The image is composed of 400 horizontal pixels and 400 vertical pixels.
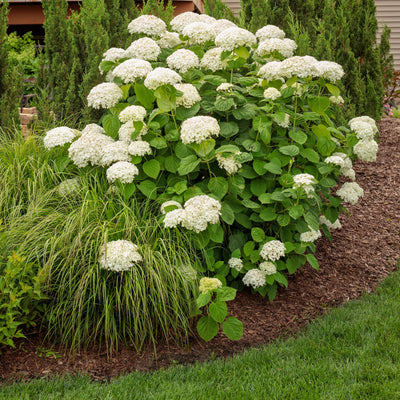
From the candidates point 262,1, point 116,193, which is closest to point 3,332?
point 116,193

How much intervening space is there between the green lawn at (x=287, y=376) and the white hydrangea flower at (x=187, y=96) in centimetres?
167

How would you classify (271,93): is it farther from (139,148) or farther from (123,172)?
(123,172)

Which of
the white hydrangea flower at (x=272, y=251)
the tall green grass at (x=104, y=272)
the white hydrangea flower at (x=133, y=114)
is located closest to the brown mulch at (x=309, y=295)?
the tall green grass at (x=104, y=272)

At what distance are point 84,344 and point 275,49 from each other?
246cm

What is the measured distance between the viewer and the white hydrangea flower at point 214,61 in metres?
3.71

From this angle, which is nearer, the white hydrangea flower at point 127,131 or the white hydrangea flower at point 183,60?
the white hydrangea flower at point 127,131

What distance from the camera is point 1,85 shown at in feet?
16.3

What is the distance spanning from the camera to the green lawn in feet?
8.40

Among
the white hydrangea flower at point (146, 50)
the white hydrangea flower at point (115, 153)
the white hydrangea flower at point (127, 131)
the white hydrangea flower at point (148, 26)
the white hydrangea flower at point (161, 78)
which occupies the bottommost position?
the white hydrangea flower at point (115, 153)

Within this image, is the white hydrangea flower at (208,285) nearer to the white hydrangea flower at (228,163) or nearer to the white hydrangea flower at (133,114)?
the white hydrangea flower at (228,163)

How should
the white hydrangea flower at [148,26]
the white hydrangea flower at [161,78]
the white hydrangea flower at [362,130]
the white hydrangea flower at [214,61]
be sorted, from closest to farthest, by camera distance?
the white hydrangea flower at [161,78] < the white hydrangea flower at [362,130] < the white hydrangea flower at [214,61] < the white hydrangea flower at [148,26]

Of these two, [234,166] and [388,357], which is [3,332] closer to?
[234,166]

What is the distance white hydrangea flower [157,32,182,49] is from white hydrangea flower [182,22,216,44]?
0.93ft

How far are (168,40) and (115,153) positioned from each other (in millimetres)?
1250
